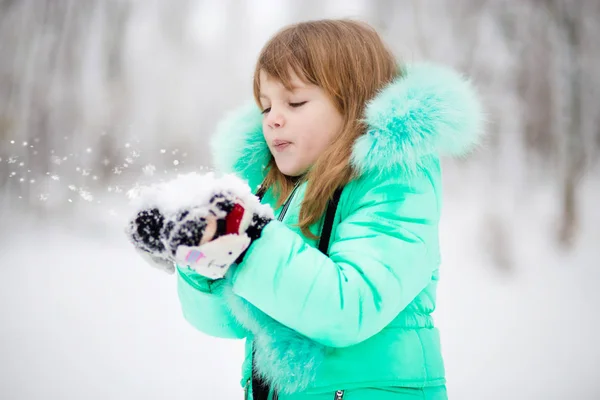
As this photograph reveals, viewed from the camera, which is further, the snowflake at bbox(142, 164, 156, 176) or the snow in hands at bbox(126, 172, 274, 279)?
the snowflake at bbox(142, 164, 156, 176)

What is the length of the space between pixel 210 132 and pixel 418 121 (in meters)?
1.78

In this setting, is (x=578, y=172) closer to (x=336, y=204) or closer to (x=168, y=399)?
(x=168, y=399)

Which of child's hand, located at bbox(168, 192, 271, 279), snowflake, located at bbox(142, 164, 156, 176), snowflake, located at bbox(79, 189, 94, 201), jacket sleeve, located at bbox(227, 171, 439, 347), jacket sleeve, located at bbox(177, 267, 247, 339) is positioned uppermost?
child's hand, located at bbox(168, 192, 271, 279)

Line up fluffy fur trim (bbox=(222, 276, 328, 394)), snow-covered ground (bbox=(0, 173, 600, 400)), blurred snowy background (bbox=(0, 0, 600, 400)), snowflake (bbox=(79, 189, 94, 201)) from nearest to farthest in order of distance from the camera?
A: fluffy fur trim (bbox=(222, 276, 328, 394))
snow-covered ground (bbox=(0, 173, 600, 400))
blurred snowy background (bbox=(0, 0, 600, 400))
snowflake (bbox=(79, 189, 94, 201))

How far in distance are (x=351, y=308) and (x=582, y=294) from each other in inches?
75.6

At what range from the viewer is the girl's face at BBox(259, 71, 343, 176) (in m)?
0.70

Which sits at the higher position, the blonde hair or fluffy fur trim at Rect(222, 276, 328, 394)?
the blonde hair

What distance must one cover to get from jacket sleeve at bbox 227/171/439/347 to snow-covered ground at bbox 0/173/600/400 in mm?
1256

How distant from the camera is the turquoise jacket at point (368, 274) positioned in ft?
1.65

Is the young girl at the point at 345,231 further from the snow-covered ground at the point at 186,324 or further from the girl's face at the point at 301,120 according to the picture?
the snow-covered ground at the point at 186,324

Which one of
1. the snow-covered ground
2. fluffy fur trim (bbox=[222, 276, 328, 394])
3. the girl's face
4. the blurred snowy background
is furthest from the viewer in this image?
Answer: the blurred snowy background

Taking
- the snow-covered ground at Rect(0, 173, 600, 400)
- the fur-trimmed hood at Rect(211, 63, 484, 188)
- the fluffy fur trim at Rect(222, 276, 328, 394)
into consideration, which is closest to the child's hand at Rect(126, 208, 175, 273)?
the fluffy fur trim at Rect(222, 276, 328, 394)

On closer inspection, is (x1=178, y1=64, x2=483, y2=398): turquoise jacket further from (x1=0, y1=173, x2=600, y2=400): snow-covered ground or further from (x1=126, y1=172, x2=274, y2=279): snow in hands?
(x1=0, y1=173, x2=600, y2=400): snow-covered ground

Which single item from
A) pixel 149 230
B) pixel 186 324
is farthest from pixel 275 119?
pixel 186 324
